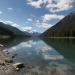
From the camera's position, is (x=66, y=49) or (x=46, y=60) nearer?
(x=46, y=60)

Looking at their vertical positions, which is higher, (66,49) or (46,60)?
(46,60)

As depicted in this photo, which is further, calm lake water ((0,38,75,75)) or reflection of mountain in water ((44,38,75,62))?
reflection of mountain in water ((44,38,75,62))

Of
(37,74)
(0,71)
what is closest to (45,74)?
(37,74)

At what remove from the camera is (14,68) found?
20281 millimetres

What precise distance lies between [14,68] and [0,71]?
2.16m

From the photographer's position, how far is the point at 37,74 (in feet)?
59.8

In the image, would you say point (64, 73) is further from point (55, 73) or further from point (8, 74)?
point (8, 74)

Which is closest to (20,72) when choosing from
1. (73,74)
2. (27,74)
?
(27,74)

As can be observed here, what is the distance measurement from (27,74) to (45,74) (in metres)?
2.03

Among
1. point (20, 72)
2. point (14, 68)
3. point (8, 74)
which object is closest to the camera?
point (8, 74)

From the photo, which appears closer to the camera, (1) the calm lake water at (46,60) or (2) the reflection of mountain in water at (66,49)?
(1) the calm lake water at (46,60)

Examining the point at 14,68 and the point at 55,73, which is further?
the point at 14,68

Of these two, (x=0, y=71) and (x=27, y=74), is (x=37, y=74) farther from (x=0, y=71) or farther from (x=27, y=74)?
(x=0, y=71)

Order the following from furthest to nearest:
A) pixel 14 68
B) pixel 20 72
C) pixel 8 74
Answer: pixel 14 68 < pixel 20 72 < pixel 8 74
